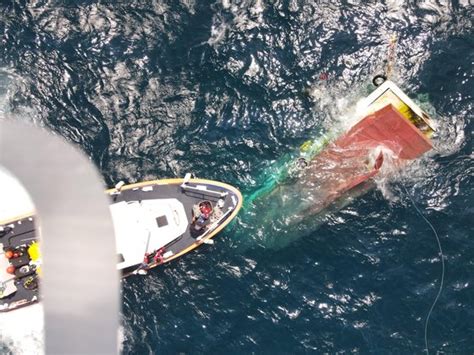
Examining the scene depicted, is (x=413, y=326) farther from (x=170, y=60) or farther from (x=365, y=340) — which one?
(x=170, y=60)

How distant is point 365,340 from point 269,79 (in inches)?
606

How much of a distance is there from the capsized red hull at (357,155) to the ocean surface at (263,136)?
1046 millimetres

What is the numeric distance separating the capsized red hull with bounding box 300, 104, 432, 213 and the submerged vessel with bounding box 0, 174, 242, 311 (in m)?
4.80

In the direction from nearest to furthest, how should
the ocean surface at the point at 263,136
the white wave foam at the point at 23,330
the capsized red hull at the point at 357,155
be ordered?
the white wave foam at the point at 23,330, the ocean surface at the point at 263,136, the capsized red hull at the point at 357,155

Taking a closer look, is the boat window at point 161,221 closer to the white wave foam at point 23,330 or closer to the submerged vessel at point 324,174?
the submerged vessel at point 324,174

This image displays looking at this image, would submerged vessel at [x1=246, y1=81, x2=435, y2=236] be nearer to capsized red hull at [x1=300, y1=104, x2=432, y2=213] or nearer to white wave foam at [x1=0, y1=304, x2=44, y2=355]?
Answer: capsized red hull at [x1=300, y1=104, x2=432, y2=213]

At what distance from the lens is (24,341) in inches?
1072

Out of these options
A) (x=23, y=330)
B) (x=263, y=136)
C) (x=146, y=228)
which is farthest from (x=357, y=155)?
(x=23, y=330)

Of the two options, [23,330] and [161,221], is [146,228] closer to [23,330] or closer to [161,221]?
[161,221]

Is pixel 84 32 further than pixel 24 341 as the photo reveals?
Yes

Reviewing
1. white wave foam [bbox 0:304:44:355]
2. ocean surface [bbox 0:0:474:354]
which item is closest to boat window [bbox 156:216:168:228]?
ocean surface [bbox 0:0:474:354]

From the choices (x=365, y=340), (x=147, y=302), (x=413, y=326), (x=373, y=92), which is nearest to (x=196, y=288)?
(x=147, y=302)

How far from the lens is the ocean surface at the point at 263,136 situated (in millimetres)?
27359

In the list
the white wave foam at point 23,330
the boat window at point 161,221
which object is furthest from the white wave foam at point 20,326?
the boat window at point 161,221
